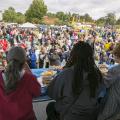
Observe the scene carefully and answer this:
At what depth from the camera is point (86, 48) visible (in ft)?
8.67

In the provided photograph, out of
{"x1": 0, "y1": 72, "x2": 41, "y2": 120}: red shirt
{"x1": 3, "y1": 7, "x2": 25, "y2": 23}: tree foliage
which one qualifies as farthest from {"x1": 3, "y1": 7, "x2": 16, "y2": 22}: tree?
{"x1": 0, "y1": 72, "x2": 41, "y2": 120}: red shirt

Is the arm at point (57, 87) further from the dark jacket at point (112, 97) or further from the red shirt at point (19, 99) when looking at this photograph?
the dark jacket at point (112, 97)

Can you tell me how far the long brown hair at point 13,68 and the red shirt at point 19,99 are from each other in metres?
0.05

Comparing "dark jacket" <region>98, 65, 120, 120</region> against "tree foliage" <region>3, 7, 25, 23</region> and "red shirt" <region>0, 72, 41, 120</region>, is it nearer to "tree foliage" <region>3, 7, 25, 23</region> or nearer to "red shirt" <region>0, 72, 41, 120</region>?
"red shirt" <region>0, 72, 41, 120</region>

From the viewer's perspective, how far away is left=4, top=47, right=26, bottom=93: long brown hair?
7.95 ft

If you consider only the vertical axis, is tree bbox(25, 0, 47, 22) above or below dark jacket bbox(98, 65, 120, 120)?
above

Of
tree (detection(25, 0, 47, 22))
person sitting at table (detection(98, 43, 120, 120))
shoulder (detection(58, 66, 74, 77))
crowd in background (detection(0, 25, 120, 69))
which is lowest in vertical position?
crowd in background (detection(0, 25, 120, 69))

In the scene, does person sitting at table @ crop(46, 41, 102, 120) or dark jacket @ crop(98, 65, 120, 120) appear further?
dark jacket @ crop(98, 65, 120, 120)

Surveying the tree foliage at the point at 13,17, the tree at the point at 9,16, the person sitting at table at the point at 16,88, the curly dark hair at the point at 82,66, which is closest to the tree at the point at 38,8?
the curly dark hair at the point at 82,66

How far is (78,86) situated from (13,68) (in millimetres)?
606

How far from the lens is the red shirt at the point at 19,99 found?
2.49m

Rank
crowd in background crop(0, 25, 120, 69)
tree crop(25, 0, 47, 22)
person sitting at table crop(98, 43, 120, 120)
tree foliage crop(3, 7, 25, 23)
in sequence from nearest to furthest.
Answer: person sitting at table crop(98, 43, 120, 120), tree crop(25, 0, 47, 22), crowd in background crop(0, 25, 120, 69), tree foliage crop(3, 7, 25, 23)

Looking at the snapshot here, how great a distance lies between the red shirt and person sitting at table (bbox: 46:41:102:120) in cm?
24

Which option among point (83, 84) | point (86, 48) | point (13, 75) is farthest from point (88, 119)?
point (13, 75)
